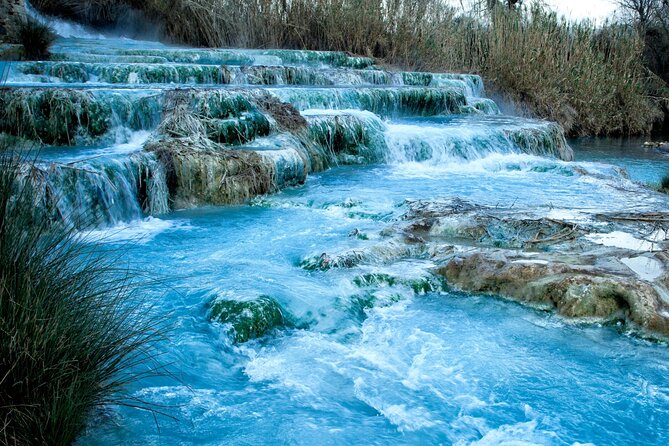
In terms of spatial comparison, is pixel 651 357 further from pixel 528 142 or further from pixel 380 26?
pixel 380 26

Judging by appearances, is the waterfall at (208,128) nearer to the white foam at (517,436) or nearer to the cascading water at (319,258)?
the cascading water at (319,258)

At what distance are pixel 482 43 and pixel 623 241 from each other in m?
10.9

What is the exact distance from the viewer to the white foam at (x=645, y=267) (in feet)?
12.5

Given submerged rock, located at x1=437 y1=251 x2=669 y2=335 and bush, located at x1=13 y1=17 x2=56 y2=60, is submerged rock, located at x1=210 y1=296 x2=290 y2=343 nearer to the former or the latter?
submerged rock, located at x1=437 y1=251 x2=669 y2=335

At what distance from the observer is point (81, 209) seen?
5.40 m

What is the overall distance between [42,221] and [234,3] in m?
13.1

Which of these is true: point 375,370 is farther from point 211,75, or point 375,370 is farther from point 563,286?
point 211,75

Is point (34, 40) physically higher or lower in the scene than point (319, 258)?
higher

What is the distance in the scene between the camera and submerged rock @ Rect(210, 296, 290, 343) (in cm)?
341

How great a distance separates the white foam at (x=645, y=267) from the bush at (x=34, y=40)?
30.9 feet

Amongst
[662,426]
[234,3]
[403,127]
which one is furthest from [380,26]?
[662,426]

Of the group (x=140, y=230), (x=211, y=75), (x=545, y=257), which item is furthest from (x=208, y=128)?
(x=545, y=257)

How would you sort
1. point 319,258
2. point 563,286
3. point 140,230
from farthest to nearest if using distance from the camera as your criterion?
point 140,230 < point 319,258 < point 563,286

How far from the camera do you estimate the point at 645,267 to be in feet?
12.9
